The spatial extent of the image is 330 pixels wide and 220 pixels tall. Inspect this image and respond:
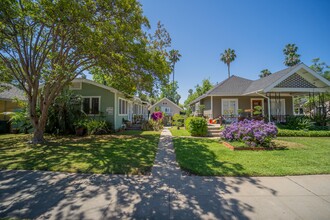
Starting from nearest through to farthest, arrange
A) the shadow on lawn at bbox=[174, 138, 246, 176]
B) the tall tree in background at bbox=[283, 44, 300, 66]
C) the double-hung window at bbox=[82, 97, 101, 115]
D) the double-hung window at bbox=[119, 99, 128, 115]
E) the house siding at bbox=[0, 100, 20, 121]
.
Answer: the shadow on lawn at bbox=[174, 138, 246, 176]
the double-hung window at bbox=[82, 97, 101, 115]
the house siding at bbox=[0, 100, 20, 121]
the double-hung window at bbox=[119, 99, 128, 115]
the tall tree in background at bbox=[283, 44, 300, 66]

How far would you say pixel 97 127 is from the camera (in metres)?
12.2

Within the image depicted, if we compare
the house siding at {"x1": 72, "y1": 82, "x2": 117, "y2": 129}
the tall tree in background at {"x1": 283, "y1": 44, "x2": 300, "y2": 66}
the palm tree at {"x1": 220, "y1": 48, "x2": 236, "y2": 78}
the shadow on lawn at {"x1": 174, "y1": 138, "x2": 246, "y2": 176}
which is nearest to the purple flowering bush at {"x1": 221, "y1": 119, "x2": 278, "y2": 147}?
the shadow on lawn at {"x1": 174, "y1": 138, "x2": 246, "y2": 176}

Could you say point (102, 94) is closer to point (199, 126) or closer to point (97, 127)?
point (97, 127)

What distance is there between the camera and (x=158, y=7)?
32.8 feet

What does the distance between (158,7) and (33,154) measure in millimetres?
10443

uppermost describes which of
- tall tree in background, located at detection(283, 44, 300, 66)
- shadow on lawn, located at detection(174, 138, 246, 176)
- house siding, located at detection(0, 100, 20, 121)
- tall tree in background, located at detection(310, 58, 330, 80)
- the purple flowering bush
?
tall tree in background, located at detection(283, 44, 300, 66)

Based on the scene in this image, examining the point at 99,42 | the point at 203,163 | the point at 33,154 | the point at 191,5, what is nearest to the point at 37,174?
the point at 33,154

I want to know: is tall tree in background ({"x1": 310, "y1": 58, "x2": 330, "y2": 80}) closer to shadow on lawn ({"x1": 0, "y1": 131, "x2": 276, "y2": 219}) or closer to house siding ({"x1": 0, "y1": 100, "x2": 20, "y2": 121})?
shadow on lawn ({"x1": 0, "y1": 131, "x2": 276, "y2": 219})

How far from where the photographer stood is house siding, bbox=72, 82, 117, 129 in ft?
44.6

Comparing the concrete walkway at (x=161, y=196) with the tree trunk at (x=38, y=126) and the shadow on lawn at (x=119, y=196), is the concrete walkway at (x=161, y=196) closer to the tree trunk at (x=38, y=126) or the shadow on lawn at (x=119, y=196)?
the shadow on lawn at (x=119, y=196)

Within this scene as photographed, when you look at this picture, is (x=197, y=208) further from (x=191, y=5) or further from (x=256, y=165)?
(x=191, y=5)

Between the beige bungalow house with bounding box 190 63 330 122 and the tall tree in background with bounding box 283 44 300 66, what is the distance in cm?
2596

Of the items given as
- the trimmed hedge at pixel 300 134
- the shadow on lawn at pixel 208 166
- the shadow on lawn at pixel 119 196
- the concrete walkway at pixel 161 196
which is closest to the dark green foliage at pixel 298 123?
the trimmed hedge at pixel 300 134

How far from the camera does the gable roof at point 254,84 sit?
1246 cm
